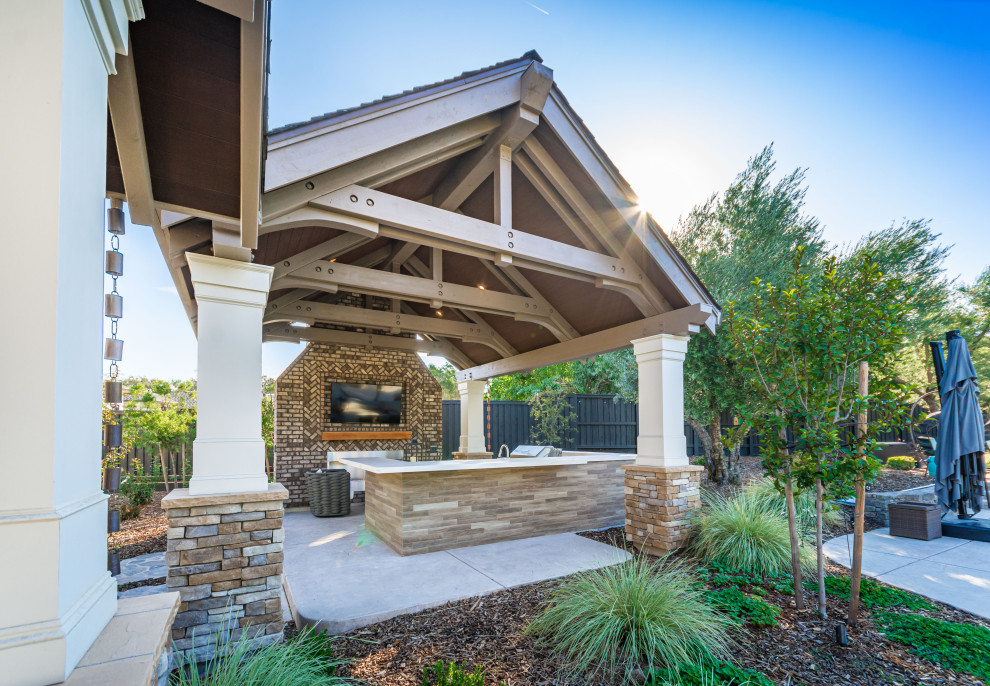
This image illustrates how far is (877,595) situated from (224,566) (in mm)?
4783

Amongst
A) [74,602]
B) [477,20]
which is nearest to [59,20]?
[74,602]

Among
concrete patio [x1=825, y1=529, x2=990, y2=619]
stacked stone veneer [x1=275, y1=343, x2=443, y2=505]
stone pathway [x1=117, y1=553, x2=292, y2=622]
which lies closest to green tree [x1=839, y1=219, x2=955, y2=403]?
concrete patio [x1=825, y1=529, x2=990, y2=619]

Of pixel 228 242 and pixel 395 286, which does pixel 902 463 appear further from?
pixel 228 242

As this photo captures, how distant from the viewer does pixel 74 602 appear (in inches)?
47.1

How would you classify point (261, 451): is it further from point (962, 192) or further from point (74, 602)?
point (962, 192)

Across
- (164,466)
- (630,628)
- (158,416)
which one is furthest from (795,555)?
(164,466)

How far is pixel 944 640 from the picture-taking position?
3.03 meters

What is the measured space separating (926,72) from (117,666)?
409 inches

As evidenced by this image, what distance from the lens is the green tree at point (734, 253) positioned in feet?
25.6

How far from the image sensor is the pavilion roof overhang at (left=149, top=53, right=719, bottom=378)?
349 cm

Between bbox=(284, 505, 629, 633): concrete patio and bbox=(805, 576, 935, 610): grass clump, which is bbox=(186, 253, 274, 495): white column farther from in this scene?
bbox=(805, 576, 935, 610): grass clump

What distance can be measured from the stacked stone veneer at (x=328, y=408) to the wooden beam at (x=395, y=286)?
352 centimetres

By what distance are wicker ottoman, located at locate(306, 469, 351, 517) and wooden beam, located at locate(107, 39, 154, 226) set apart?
521cm

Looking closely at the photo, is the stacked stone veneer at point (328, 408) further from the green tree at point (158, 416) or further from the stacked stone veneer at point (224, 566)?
the stacked stone veneer at point (224, 566)
